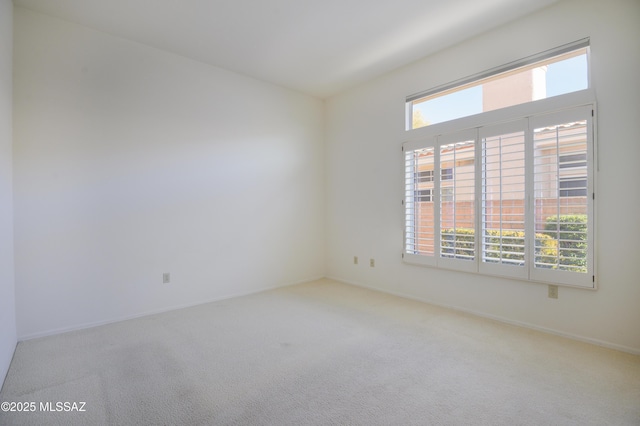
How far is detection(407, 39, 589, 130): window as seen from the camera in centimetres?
264

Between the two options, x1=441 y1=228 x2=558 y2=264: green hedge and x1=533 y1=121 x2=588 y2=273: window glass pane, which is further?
x1=441 y1=228 x2=558 y2=264: green hedge

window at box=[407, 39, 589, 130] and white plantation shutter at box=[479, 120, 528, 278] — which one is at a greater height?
window at box=[407, 39, 589, 130]

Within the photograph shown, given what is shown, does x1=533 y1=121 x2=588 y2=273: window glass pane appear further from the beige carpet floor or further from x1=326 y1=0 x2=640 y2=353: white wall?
the beige carpet floor

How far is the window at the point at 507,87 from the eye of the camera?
2643 millimetres

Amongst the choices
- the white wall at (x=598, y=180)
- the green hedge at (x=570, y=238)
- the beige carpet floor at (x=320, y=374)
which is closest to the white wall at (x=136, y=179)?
the beige carpet floor at (x=320, y=374)

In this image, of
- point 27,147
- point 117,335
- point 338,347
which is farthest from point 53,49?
point 338,347

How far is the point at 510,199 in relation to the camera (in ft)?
9.44

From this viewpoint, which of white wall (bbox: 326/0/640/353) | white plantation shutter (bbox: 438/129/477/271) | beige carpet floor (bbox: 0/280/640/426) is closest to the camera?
beige carpet floor (bbox: 0/280/640/426)

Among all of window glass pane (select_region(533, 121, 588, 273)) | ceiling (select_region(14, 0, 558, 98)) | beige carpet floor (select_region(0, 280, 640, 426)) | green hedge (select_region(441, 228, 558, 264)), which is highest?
ceiling (select_region(14, 0, 558, 98))

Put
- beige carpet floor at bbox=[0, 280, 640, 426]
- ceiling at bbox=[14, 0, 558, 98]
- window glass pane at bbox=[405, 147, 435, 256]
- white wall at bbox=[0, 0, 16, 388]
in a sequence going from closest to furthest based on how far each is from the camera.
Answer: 1. beige carpet floor at bbox=[0, 280, 640, 426]
2. white wall at bbox=[0, 0, 16, 388]
3. ceiling at bbox=[14, 0, 558, 98]
4. window glass pane at bbox=[405, 147, 435, 256]

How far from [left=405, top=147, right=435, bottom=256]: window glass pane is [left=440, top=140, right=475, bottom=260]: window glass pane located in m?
0.14

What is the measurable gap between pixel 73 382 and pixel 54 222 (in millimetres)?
1495

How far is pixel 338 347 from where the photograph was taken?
2.49 meters

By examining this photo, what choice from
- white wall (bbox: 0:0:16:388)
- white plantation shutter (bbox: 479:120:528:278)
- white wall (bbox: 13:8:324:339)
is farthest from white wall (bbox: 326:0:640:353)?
white wall (bbox: 0:0:16:388)
